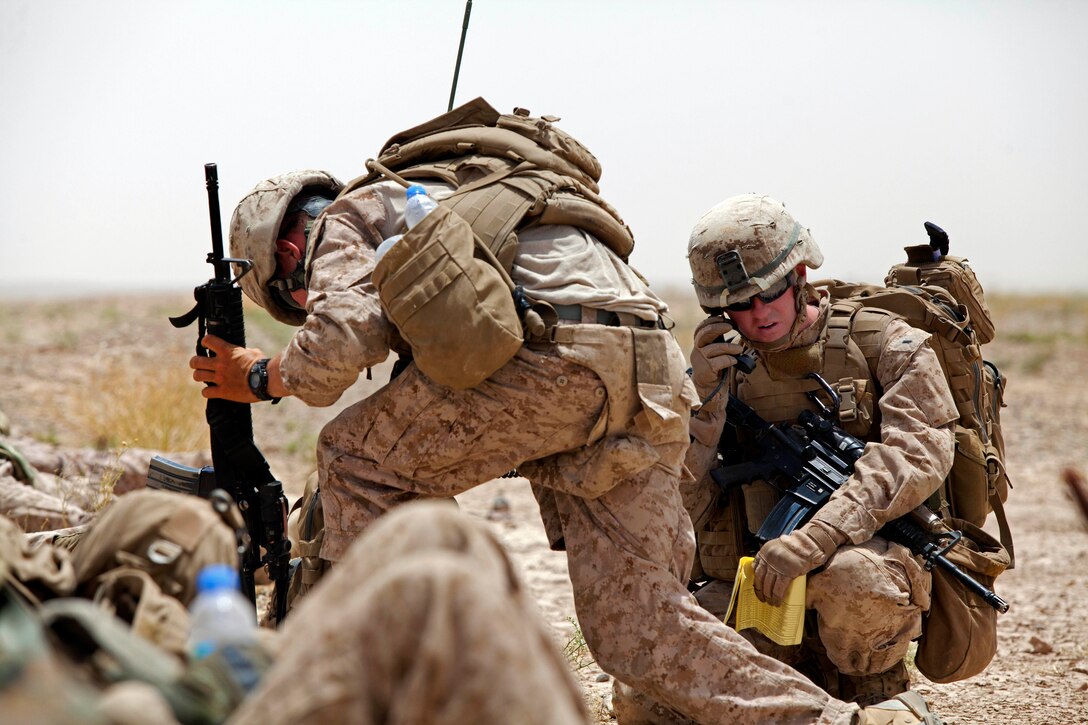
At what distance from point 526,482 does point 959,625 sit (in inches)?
268

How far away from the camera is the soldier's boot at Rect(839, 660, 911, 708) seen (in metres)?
4.57

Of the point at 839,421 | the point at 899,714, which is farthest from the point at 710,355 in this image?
the point at 899,714

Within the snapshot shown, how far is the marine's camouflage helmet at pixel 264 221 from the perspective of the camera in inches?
169

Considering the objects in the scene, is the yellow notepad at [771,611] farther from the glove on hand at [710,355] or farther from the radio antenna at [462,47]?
the radio antenna at [462,47]

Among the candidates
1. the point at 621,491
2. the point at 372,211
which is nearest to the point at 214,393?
the point at 372,211

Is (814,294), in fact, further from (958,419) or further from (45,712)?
(45,712)

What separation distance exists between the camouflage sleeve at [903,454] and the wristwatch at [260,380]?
82.9 inches

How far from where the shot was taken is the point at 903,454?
14.5ft

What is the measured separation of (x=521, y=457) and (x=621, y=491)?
372 mm

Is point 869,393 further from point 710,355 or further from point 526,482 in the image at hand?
point 526,482

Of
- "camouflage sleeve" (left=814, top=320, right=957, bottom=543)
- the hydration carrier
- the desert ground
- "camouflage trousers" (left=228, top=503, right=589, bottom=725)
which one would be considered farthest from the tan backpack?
"camouflage trousers" (left=228, top=503, right=589, bottom=725)

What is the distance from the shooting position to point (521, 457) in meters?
3.91

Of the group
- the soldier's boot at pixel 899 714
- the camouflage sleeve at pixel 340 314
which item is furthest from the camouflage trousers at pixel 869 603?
the camouflage sleeve at pixel 340 314

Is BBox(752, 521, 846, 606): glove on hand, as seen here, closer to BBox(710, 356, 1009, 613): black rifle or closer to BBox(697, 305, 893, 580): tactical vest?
BBox(710, 356, 1009, 613): black rifle
